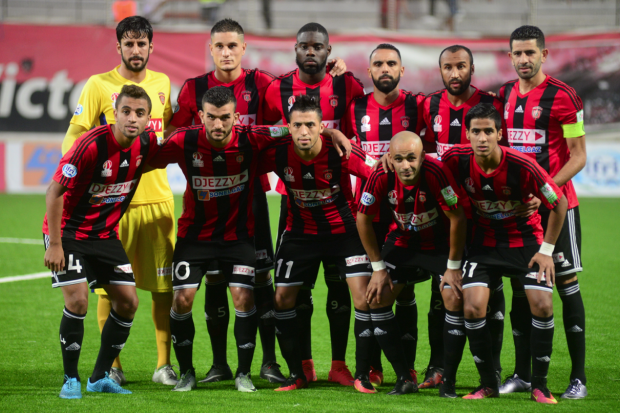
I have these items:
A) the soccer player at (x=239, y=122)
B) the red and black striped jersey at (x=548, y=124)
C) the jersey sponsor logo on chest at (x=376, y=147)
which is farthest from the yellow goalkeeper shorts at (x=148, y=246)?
the red and black striped jersey at (x=548, y=124)

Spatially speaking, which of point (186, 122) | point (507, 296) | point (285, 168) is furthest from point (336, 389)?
point (507, 296)

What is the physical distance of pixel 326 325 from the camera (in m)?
6.25

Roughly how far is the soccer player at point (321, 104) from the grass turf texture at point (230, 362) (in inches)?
9.5

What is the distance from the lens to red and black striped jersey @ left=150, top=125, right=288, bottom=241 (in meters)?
4.48

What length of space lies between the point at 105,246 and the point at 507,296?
4446mm

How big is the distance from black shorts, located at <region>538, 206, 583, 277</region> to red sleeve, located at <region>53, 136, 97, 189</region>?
2778 mm

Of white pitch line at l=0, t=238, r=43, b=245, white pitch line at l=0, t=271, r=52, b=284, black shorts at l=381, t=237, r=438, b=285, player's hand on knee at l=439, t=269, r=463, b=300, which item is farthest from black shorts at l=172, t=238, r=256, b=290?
white pitch line at l=0, t=238, r=43, b=245

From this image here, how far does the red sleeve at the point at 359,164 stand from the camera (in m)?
4.51

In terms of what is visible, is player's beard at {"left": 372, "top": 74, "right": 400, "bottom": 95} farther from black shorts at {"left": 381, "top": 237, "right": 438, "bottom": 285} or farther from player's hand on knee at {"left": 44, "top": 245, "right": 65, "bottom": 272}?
player's hand on knee at {"left": 44, "top": 245, "right": 65, "bottom": 272}

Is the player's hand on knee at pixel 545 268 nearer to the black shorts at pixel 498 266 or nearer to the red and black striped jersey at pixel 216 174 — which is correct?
the black shorts at pixel 498 266

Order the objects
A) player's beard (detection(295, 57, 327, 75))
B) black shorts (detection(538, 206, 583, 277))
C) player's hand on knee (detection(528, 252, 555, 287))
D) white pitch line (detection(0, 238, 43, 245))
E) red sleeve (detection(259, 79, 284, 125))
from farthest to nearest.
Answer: white pitch line (detection(0, 238, 43, 245)), red sleeve (detection(259, 79, 284, 125)), player's beard (detection(295, 57, 327, 75)), black shorts (detection(538, 206, 583, 277)), player's hand on knee (detection(528, 252, 555, 287))

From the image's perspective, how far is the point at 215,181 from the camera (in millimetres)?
4480

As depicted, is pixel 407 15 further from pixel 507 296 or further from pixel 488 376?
pixel 488 376

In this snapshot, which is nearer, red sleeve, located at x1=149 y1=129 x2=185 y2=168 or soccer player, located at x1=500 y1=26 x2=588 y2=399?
soccer player, located at x1=500 y1=26 x2=588 y2=399
